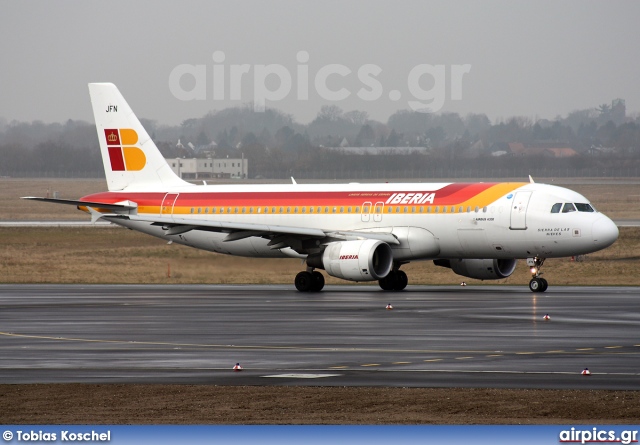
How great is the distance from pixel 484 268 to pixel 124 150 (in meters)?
16.9

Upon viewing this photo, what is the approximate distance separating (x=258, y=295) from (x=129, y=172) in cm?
1203

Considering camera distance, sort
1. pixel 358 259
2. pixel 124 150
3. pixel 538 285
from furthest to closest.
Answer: pixel 124 150
pixel 538 285
pixel 358 259

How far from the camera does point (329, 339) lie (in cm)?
2594

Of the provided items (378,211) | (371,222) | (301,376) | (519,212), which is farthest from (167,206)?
(301,376)

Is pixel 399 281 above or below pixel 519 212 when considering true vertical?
below

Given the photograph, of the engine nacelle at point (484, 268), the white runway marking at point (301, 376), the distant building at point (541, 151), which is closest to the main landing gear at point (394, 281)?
the engine nacelle at point (484, 268)

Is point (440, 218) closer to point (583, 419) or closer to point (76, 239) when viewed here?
point (583, 419)

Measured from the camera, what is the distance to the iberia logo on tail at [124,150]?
52562 mm

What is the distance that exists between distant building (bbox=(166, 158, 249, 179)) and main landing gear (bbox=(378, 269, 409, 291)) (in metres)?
105

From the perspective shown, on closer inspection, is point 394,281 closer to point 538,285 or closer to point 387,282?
point 387,282

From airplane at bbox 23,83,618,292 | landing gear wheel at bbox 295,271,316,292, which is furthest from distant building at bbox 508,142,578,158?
landing gear wheel at bbox 295,271,316,292

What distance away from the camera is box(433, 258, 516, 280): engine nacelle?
4569cm

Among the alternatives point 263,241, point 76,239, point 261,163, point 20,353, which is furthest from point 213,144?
point 20,353

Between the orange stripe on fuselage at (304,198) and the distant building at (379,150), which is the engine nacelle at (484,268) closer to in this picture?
the orange stripe on fuselage at (304,198)
